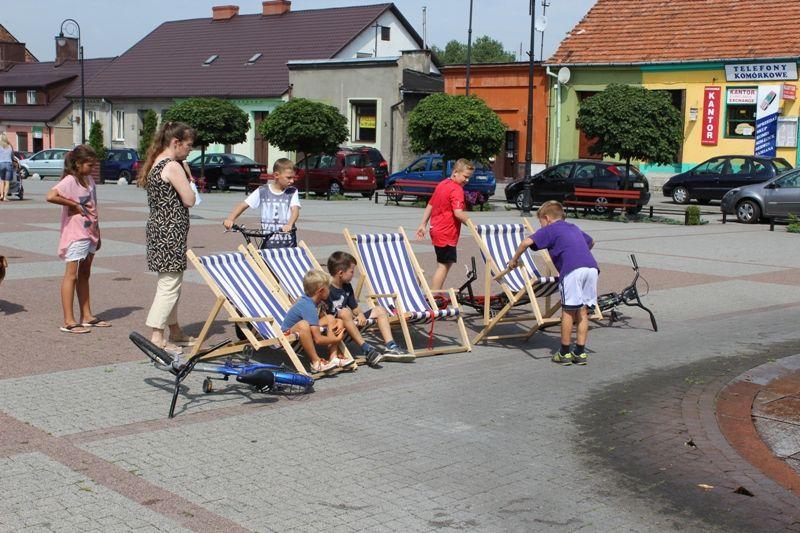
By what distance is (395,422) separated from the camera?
21.8ft

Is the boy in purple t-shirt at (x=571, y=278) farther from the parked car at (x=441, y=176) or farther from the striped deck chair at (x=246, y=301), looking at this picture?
the parked car at (x=441, y=176)

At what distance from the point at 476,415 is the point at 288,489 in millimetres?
1941

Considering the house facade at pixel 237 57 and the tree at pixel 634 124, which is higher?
the house facade at pixel 237 57

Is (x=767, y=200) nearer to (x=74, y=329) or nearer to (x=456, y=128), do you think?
(x=456, y=128)

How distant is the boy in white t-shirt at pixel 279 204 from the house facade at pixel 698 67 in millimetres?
25062

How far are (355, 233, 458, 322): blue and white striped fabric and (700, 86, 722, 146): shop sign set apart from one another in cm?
2925

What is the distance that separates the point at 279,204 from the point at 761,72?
2916 centimetres

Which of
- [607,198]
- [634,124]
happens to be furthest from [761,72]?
[607,198]

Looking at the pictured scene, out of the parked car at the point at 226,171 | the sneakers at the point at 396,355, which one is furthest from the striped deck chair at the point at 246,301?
the parked car at the point at 226,171

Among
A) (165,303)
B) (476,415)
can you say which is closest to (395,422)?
(476,415)

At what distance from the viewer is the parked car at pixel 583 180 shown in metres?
26.9

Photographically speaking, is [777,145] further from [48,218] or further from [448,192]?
[448,192]

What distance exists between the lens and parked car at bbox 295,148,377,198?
33812 mm

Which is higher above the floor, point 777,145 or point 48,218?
point 777,145
